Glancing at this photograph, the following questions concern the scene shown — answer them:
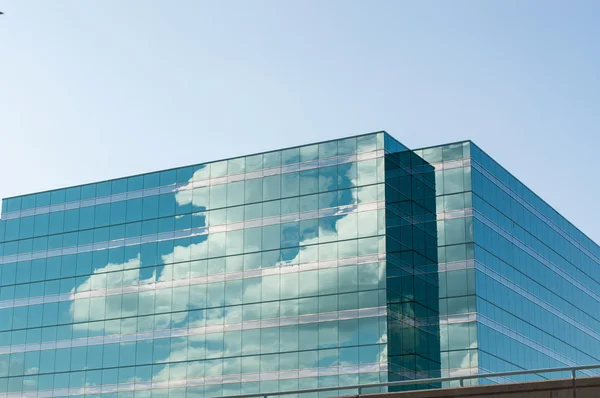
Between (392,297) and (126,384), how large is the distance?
20.8m

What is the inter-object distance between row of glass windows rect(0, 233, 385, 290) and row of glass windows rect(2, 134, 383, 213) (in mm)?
4512

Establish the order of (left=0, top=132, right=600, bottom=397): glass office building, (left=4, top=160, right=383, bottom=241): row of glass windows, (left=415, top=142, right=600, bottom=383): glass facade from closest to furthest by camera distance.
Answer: (left=0, top=132, right=600, bottom=397): glass office building
(left=415, top=142, right=600, bottom=383): glass facade
(left=4, top=160, right=383, bottom=241): row of glass windows

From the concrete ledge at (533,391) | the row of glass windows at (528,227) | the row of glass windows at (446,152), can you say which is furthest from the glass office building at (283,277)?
the concrete ledge at (533,391)

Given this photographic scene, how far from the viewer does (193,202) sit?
8175 centimetres

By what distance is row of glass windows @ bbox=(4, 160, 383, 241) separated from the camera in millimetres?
75875

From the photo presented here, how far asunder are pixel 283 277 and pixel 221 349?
677 centimetres

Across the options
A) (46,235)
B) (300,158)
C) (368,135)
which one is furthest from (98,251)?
(368,135)

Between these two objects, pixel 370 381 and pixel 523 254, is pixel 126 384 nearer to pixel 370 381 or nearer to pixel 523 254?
pixel 370 381

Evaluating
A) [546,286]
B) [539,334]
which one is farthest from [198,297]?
[546,286]

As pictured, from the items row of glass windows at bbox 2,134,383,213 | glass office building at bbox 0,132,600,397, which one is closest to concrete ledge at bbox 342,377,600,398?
glass office building at bbox 0,132,600,397

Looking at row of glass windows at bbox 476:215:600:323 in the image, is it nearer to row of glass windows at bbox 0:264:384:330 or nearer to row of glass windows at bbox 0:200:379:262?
row of glass windows at bbox 0:264:384:330

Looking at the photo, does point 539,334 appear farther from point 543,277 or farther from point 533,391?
point 533,391

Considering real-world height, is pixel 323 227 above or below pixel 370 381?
above

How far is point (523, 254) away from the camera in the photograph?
84.4 meters
